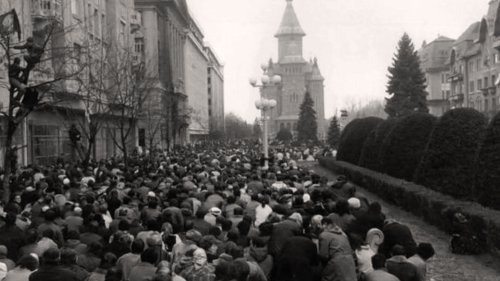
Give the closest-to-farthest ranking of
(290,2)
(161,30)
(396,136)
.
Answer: (396,136) → (161,30) → (290,2)

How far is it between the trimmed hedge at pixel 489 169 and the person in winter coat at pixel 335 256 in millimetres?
7576

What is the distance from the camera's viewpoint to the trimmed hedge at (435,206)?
14391 mm

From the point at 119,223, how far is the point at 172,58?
7749 centimetres

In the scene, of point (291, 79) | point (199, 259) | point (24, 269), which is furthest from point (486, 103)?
point (291, 79)

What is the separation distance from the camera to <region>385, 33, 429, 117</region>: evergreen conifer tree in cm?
7094

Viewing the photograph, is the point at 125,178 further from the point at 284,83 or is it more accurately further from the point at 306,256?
the point at 284,83

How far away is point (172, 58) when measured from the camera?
87875 mm

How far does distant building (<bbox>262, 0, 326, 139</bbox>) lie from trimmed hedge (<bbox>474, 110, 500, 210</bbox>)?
144 metres

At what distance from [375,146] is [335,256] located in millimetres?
24563

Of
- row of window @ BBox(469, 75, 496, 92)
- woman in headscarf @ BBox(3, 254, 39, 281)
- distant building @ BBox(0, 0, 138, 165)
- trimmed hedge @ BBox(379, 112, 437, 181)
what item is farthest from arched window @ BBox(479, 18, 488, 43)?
woman in headscarf @ BBox(3, 254, 39, 281)

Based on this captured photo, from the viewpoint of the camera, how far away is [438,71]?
104 metres

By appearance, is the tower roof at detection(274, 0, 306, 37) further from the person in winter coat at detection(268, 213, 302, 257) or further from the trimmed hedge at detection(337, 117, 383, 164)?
the person in winter coat at detection(268, 213, 302, 257)

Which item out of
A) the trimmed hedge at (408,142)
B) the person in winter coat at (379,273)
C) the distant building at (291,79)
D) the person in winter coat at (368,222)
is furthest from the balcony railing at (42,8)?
the distant building at (291,79)

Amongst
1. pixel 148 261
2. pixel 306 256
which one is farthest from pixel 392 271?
pixel 148 261
